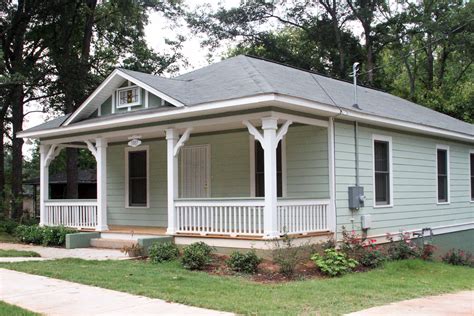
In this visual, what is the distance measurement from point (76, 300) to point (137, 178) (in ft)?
28.8

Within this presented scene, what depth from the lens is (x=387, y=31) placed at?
29.9 metres

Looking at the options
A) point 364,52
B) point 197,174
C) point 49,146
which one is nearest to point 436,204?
point 197,174

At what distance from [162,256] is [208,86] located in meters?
3.98

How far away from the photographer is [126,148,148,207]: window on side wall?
15.6m

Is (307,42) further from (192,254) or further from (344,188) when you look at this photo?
(192,254)

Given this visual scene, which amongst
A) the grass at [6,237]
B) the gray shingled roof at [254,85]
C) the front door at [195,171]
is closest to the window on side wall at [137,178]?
the front door at [195,171]

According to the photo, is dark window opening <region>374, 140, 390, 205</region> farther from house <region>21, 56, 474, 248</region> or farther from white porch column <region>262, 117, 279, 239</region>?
white porch column <region>262, 117, 279, 239</region>

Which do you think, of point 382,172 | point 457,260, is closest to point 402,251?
point 382,172

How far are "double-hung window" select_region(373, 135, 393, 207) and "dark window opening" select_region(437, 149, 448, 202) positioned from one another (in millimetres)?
3450

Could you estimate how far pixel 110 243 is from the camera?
13.1 m

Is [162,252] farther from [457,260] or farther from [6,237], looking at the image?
[6,237]

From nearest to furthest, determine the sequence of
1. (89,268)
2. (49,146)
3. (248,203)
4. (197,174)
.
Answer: (89,268) < (248,203) < (197,174) < (49,146)

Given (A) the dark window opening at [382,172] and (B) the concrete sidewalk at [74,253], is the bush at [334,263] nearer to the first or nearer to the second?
(A) the dark window opening at [382,172]

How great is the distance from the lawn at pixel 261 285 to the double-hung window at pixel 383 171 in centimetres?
258
